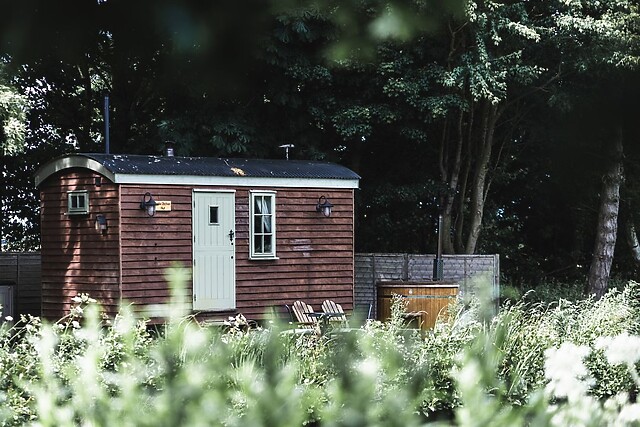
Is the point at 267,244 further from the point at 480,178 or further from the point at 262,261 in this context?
the point at 480,178

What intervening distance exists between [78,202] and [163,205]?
4.15 ft

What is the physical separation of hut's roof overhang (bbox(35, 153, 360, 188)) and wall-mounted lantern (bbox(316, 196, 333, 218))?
0.19 m

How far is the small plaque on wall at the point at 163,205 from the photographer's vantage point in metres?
12.9

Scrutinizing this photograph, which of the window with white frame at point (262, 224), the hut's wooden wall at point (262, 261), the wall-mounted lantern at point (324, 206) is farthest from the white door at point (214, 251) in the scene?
the wall-mounted lantern at point (324, 206)

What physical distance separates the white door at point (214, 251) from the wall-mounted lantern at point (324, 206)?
4.61ft

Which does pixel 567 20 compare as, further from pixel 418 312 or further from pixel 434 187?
pixel 418 312

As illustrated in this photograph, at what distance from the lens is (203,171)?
43.2 feet

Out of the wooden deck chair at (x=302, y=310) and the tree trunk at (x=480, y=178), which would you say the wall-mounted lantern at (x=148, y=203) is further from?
the tree trunk at (x=480, y=178)

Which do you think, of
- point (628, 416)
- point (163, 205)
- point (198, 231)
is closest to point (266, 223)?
point (198, 231)

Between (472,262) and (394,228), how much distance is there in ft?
9.90

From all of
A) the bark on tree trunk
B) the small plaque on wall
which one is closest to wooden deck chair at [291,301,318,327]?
the small plaque on wall

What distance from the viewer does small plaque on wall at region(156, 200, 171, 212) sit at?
12.9 m

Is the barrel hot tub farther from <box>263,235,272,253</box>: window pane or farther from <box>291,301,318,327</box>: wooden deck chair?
<box>263,235,272,253</box>: window pane

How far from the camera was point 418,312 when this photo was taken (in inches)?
508
